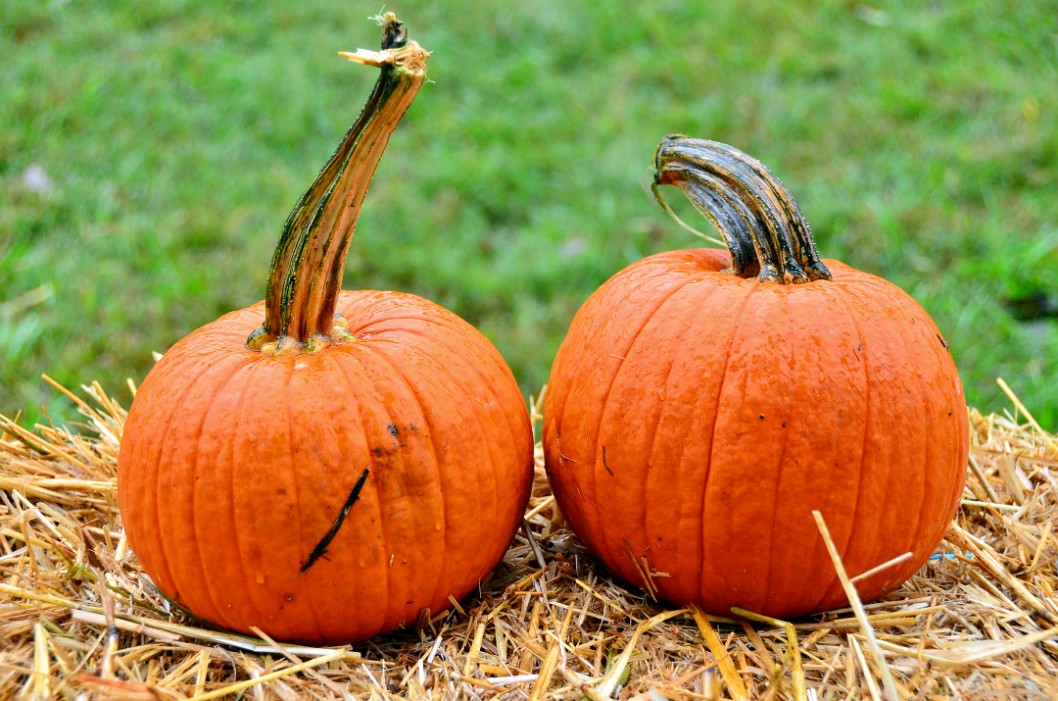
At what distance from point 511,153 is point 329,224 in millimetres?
Result: 3772

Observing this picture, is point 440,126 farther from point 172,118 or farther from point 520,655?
point 520,655

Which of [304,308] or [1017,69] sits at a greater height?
[1017,69]

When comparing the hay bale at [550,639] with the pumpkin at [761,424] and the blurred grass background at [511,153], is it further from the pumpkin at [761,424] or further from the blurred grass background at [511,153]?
the blurred grass background at [511,153]

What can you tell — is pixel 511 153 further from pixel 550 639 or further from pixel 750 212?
pixel 550 639

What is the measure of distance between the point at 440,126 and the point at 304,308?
411cm

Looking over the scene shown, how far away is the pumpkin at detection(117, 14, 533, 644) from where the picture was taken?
6.06 ft

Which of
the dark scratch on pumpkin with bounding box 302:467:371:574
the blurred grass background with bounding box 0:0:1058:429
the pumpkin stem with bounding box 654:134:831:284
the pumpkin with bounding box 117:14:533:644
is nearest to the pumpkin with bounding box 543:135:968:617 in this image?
the pumpkin stem with bounding box 654:134:831:284

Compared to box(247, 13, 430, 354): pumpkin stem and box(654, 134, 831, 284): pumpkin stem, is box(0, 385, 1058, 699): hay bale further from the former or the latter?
box(654, 134, 831, 284): pumpkin stem

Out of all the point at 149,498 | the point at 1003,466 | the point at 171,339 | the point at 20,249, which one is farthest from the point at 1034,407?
the point at 20,249

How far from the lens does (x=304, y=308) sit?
2.00 m

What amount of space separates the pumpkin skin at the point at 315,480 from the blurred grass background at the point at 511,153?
6.61 feet

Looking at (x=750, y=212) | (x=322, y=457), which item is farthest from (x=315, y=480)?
(x=750, y=212)

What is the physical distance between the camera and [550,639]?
2.04 metres

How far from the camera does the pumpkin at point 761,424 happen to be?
191 centimetres
